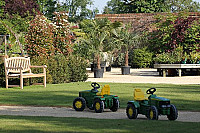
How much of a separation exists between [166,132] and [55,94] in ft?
20.8

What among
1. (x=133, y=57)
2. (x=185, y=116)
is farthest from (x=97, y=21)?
(x=185, y=116)

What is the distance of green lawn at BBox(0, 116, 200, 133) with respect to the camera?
5961mm

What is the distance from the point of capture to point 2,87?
14.4m

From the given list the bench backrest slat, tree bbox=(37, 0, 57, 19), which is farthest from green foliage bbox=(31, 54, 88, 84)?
tree bbox=(37, 0, 57, 19)

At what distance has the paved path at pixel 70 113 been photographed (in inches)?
307

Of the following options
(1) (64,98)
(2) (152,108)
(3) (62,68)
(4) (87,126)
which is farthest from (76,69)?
(4) (87,126)

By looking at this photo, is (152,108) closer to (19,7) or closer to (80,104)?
(80,104)

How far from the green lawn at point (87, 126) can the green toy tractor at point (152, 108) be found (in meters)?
0.49

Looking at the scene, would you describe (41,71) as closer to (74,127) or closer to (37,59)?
(37,59)

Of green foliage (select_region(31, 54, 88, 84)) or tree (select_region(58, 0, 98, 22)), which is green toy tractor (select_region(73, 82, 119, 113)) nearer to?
green foliage (select_region(31, 54, 88, 84))

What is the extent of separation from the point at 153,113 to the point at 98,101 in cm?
151

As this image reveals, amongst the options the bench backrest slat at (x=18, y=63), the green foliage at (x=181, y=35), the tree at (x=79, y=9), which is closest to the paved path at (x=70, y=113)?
the bench backrest slat at (x=18, y=63)

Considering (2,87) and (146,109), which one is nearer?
(146,109)

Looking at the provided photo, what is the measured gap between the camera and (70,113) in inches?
330
